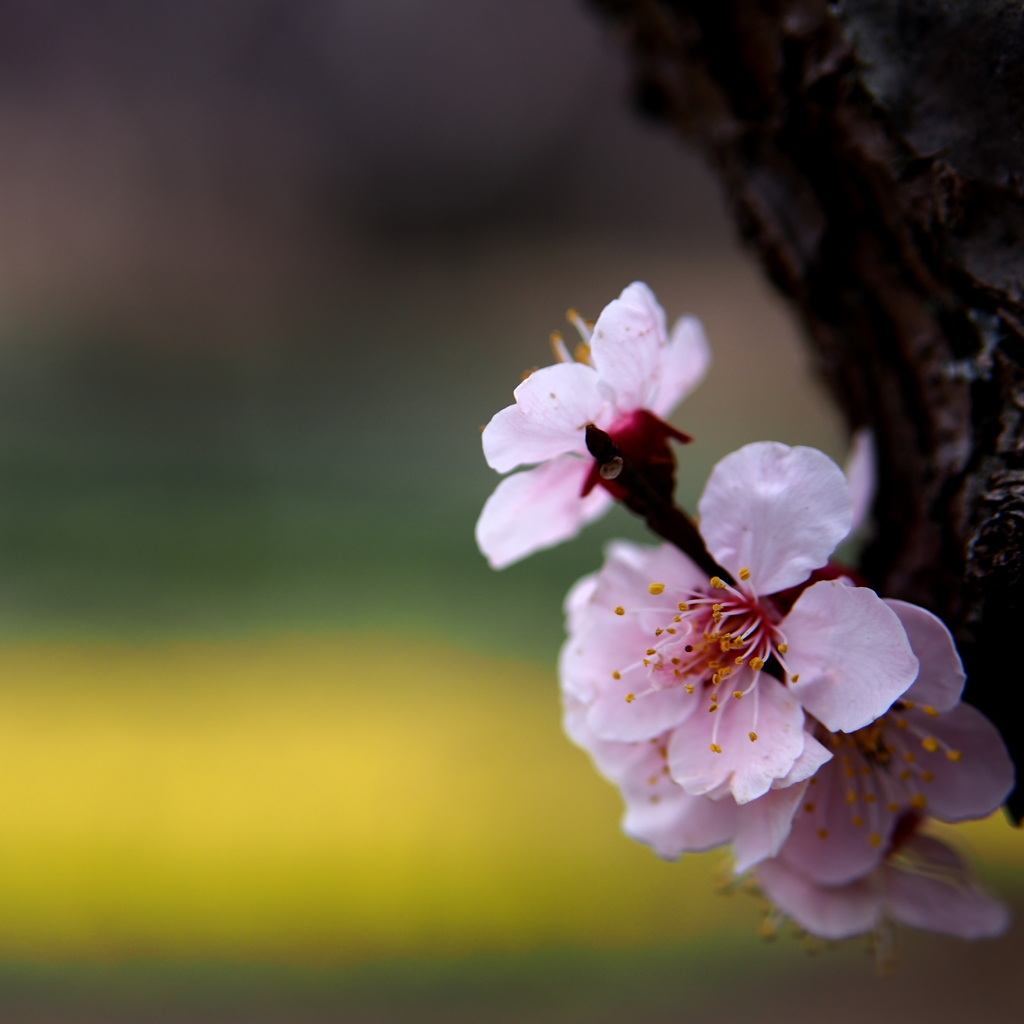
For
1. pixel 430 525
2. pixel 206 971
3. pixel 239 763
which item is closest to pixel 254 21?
pixel 430 525

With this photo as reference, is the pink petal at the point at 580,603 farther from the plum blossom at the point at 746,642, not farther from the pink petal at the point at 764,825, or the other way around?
the pink petal at the point at 764,825

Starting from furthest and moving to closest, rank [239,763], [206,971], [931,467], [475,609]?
[475,609] < [239,763] < [206,971] < [931,467]

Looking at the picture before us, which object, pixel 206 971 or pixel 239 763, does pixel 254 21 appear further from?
pixel 206 971

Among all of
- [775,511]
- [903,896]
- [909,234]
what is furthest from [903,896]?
[909,234]

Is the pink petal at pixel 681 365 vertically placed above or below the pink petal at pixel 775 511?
above

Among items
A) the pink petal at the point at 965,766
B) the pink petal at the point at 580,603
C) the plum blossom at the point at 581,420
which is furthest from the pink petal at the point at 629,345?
A: the pink petal at the point at 965,766

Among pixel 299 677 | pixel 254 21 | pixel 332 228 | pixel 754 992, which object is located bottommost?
pixel 754 992

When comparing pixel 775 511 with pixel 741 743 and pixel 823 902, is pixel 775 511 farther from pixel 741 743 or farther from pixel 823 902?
pixel 823 902

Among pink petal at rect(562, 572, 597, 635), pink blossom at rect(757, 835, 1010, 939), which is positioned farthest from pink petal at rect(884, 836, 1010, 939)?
pink petal at rect(562, 572, 597, 635)
